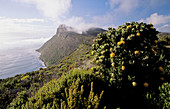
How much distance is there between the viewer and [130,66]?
12.4 ft

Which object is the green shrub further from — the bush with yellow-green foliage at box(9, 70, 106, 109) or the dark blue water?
the dark blue water

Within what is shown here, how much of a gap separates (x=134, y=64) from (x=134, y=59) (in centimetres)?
24

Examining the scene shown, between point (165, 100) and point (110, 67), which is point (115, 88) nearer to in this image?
point (110, 67)

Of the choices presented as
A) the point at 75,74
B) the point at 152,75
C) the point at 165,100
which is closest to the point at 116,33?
the point at 152,75

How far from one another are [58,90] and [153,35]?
5169 mm

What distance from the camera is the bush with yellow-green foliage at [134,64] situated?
3671 mm

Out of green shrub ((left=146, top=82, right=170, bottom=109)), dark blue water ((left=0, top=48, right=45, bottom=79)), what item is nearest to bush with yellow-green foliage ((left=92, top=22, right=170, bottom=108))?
green shrub ((left=146, top=82, right=170, bottom=109))

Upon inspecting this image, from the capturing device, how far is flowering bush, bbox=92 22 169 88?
146 inches

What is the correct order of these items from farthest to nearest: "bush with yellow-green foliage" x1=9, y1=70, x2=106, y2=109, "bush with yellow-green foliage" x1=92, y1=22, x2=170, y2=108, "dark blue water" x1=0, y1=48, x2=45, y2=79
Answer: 1. "dark blue water" x1=0, y1=48, x2=45, y2=79
2. "bush with yellow-green foliage" x1=92, y1=22, x2=170, y2=108
3. "bush with yellow-green foliage" x1=9, y1=70, x2=106, y2=109

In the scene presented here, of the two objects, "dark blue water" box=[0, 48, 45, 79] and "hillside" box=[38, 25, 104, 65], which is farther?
"hillside" box=[38, 25, 104, 65]

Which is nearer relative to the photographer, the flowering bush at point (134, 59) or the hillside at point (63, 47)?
the flowering bush at point (134, 59)

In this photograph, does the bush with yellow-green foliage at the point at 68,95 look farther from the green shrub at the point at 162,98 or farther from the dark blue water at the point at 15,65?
the dark blue water at the point at 15,65

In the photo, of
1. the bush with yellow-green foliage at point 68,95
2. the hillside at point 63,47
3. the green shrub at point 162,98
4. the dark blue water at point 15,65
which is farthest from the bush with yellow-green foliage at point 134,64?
the hillside at point 63,47

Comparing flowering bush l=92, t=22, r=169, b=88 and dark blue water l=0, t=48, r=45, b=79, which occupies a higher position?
flowering bush l=92, t=22, r=169, b=88
